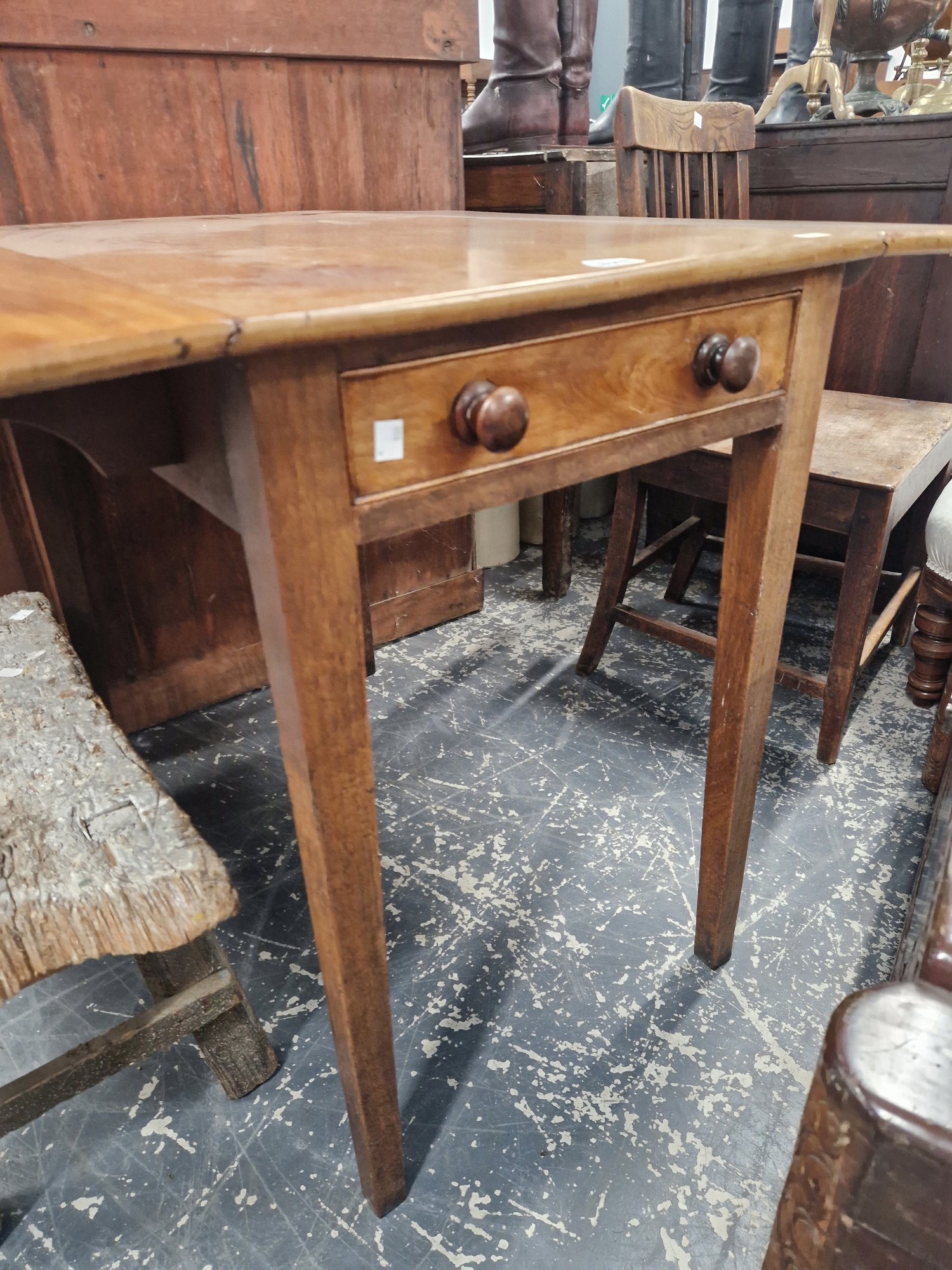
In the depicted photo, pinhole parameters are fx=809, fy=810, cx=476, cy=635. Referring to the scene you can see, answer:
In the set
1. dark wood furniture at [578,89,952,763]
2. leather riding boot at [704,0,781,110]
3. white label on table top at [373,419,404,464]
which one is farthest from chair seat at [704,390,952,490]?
leather riding boot at [704,0,781,110]

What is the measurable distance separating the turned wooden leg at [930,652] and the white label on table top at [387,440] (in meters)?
1.23

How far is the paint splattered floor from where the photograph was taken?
885mm

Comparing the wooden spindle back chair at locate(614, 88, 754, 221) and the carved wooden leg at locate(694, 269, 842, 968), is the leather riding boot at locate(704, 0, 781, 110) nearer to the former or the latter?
the wooden spindle back chair at locate(614, 88, 754, 221)

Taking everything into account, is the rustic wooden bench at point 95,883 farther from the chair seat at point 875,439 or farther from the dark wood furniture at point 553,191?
the dark wood furniture at point 553,191

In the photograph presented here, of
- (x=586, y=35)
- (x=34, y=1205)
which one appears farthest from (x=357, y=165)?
(x=34, y=1205)

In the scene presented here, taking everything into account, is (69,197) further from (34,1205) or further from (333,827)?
(34,1205)

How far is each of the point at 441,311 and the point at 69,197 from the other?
3.77ft

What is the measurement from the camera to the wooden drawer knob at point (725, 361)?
0.72 m

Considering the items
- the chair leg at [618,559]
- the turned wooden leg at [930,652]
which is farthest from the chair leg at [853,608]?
the chair leg at [618,559]

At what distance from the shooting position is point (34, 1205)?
35.6 inches

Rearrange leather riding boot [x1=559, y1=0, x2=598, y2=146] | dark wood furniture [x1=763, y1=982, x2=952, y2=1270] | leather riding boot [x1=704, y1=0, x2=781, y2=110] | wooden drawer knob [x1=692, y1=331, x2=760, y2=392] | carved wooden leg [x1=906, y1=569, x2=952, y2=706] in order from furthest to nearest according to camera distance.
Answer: leather riding boot [x1=704, y1=0, x2=781, y2=110], leather riding boot [x1=559, y1=0, x2=598, y2=146], carved wooden leg [x1=906, y1=569, x2=952, y2=706], wooden drawer knob [x1=692, y1=331, x2=760, y2=392], dark wood furniture [x1=763, y1=982, x2=952, y2=1270]

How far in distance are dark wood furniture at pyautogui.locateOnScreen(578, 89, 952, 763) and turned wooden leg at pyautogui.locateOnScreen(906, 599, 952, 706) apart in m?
0.08

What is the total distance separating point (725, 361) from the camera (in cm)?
72

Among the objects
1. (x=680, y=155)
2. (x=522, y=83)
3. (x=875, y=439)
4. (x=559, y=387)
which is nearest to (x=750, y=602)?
(x=559, y=387)
